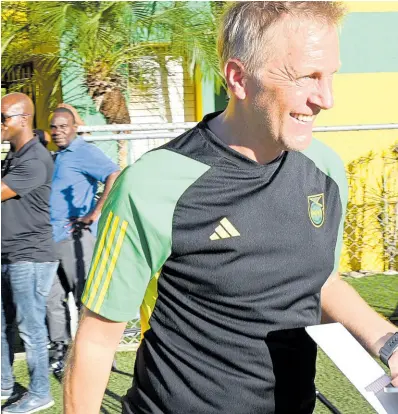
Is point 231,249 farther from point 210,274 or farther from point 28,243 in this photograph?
point 28,243

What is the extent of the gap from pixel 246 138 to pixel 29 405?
3.52 m

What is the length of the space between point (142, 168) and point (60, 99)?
7.31 meters

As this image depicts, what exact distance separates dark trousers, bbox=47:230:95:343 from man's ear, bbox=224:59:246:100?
361cm

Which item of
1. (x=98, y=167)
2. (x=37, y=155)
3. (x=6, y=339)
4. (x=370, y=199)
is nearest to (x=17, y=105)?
(x=37, y=155)

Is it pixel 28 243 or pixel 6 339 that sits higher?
pixel 28 243

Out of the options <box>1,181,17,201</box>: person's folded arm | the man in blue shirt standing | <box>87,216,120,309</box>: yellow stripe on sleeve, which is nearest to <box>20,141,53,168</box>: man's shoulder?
<box>1,181,17,201</box>: person's folded arm

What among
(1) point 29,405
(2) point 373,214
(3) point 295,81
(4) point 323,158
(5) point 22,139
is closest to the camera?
(3) point 295,81

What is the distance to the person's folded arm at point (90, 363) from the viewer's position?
1615mm

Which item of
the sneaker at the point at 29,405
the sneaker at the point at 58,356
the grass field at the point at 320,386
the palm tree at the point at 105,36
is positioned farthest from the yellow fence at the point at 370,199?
the sneaker at the point at 29,405

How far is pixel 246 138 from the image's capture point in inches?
67.9

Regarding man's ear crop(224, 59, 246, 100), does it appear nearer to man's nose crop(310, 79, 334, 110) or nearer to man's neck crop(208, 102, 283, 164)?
man's neck crop(208, 102, 283, 164)

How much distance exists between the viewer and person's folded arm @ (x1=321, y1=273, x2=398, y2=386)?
5.95ft

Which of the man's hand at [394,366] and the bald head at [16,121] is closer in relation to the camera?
the man's hand at [394,366]

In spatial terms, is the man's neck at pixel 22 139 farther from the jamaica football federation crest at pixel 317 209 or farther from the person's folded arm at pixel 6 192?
the jamaica football federation crest at pixel 317 209
